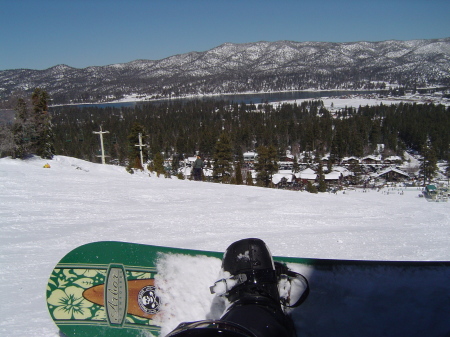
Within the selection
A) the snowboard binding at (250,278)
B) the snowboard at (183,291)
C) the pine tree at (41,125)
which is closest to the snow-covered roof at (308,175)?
the pine tree at (41,125)

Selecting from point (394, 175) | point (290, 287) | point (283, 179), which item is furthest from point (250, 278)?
point (394, 175)

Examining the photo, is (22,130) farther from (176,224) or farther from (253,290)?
(253,290)

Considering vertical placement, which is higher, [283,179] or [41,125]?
[41,125]

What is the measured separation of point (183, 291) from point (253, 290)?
736 mm

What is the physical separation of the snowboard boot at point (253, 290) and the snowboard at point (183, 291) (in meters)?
0.48

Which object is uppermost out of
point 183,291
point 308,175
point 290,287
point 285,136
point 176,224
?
point 290,287

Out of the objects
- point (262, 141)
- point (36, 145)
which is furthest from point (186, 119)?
point (36, 145)

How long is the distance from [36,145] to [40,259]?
16438mm

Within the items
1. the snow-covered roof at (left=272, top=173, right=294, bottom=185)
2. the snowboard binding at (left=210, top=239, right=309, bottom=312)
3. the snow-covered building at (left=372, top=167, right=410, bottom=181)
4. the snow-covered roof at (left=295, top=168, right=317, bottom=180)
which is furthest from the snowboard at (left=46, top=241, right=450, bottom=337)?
the snow-covered building at (left=372, top=167, right=410, bottom=181)

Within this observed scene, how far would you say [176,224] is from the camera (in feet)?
14.8

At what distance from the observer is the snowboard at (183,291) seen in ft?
5.69

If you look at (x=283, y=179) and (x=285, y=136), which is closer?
(x=283, y=179)

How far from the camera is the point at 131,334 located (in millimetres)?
1836

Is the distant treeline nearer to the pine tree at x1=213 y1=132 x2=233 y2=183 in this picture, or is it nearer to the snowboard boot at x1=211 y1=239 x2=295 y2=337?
the pine tree at x1=213 y1=132 x2=233 y2=183
